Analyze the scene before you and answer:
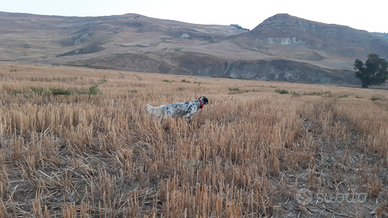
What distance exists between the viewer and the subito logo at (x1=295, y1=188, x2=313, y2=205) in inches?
105

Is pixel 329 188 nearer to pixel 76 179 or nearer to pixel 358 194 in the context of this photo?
pixel 358 194

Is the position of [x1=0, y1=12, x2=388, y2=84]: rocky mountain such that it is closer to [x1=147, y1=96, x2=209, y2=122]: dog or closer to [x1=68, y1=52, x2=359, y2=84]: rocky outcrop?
[x1=68, y1=52, x2=359, y2=84]: rocky outcrop

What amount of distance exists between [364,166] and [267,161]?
1596 millimetres

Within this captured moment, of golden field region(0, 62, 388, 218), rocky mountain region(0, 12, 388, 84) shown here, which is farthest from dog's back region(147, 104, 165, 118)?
rocky mountain region(0, 12, 388, 84)

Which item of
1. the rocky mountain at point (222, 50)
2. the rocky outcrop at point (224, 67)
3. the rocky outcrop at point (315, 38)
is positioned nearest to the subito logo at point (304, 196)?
the rocky mountain at point (222, 50)

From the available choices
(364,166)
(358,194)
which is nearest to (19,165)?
(358,194)

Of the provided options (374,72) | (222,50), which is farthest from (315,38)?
(374,72)

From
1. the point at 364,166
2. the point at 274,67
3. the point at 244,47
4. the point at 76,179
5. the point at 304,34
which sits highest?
the point at 304,34

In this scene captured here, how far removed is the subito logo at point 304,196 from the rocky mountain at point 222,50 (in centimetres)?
6666

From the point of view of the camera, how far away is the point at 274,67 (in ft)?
251

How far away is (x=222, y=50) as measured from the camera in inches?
4161

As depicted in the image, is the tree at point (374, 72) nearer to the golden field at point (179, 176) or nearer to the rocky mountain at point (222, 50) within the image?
the rocky mountain at point (222, 50)

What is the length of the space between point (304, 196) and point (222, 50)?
107930 mm

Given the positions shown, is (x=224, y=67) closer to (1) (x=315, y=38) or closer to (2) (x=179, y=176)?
(1) (x=315, y=38)
